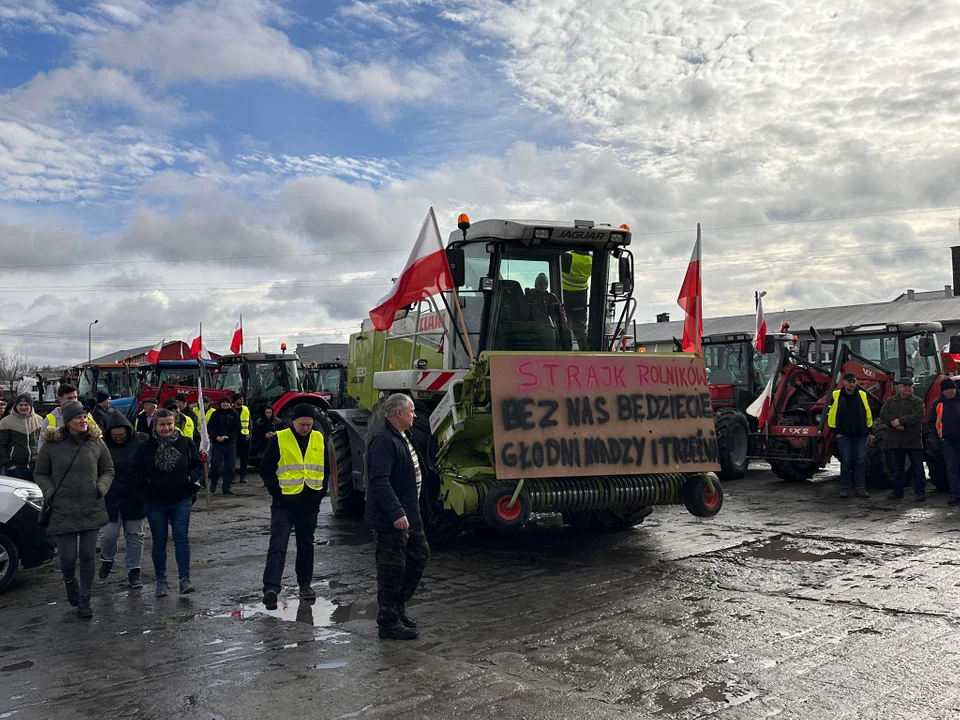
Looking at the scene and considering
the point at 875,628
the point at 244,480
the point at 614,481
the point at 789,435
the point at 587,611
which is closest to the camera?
the point at 875,628

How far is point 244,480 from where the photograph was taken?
17531 millimetres

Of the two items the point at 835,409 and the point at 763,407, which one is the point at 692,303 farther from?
the point at 763,407

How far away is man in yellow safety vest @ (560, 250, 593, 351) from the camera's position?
9922mm

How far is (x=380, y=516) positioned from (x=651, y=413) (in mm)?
3582

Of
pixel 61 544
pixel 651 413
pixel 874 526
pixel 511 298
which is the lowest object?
pixel 874 526

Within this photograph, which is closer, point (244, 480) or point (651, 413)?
point (651, 413)

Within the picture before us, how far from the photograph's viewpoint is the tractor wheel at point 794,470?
14844 mm

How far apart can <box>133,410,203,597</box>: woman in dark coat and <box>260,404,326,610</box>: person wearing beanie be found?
90cm

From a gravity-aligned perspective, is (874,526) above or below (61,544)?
below

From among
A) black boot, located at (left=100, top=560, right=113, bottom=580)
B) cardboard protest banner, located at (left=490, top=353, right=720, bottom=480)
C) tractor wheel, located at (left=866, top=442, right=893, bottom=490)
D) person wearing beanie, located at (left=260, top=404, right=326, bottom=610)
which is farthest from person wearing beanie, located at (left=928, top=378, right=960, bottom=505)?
black boot, located at (left=100, top=560, right=113, bottom=580)

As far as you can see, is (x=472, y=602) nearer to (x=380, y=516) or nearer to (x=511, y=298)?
(x=380, y=516)

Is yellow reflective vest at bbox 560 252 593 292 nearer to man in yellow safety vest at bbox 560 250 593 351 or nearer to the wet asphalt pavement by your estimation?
man in yellow safety vest at bbox 560 250 593 351

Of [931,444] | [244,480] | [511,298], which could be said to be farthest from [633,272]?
[244,480]

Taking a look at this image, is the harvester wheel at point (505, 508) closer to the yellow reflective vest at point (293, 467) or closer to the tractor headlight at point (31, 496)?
the yellow reflective vest at point (293, 467)
